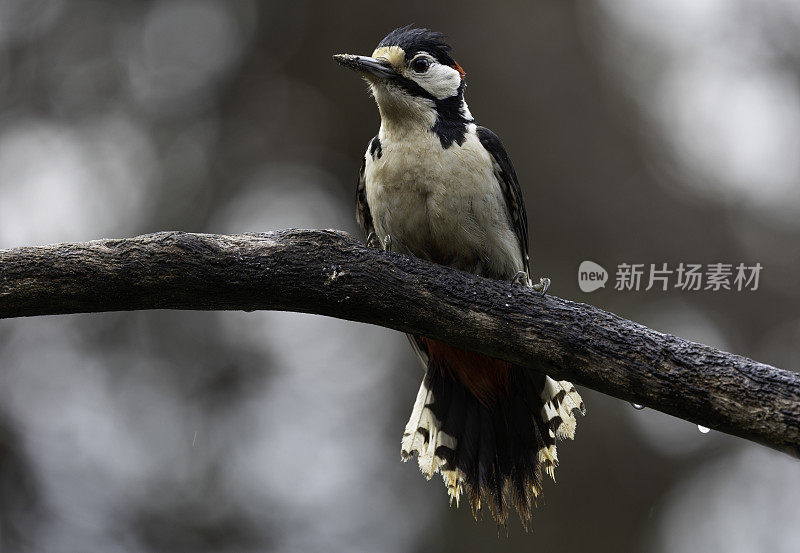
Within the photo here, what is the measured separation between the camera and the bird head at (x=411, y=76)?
Answer: 3943mm

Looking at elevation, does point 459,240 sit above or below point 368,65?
below

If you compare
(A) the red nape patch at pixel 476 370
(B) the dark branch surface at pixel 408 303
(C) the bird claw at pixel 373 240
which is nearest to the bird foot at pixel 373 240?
Result: (C) the bird claw at pixel 373 240

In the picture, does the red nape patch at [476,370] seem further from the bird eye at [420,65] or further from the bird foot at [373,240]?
the bird eye at [420,65]

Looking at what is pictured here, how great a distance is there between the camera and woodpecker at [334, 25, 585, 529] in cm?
380

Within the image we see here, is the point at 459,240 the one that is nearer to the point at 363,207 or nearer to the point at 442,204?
the point at 442,204

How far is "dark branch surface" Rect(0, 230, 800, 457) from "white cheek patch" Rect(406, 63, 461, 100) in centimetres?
111

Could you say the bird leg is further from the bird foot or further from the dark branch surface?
the bird foot

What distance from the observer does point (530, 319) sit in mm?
3156

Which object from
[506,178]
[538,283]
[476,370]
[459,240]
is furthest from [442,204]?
[476,370]

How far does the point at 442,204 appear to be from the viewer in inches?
148

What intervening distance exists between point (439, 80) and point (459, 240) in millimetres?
829

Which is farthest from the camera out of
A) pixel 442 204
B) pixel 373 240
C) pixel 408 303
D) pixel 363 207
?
pixel 363 207

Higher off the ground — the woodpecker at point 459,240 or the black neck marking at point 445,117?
the black neck marking at point 445,117

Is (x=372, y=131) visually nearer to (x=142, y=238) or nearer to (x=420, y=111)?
(x=420, y=111)
